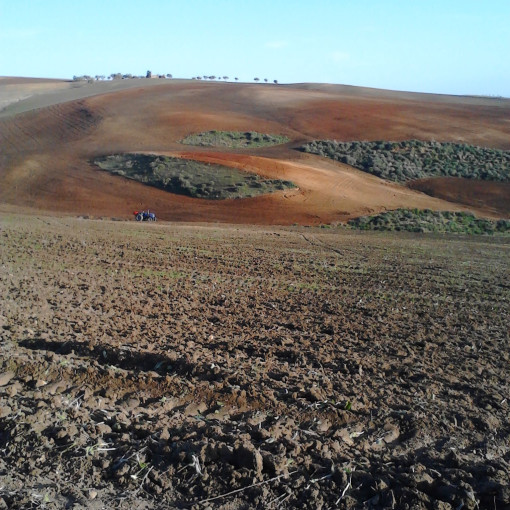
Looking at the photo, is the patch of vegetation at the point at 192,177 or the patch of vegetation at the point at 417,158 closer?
the patch of vegetation at the point at 192,177

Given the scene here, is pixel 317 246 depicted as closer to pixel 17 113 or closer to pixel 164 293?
pixel 164 293

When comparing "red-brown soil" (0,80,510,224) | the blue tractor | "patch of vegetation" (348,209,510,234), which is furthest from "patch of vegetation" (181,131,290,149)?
"patch of vegetation" (348,209,510,234)

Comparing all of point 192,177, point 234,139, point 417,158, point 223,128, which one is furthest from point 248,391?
point 223,128

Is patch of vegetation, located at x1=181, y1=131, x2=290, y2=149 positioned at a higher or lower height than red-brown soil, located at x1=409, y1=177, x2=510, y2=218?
higher

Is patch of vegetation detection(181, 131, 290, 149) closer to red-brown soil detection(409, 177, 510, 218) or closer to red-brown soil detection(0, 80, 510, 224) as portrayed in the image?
red-brown soil detection(0, 80, 510, 224)

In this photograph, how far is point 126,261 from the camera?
50.8 feet

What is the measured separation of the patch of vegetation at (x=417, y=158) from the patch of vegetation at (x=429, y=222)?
26.2ft

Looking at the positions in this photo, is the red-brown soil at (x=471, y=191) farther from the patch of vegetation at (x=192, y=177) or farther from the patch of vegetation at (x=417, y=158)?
the patch of vegetation at (x=192, y=177)

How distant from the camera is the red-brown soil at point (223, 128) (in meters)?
31.3

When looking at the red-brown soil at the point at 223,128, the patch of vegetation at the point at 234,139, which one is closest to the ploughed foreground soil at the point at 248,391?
the red-brown soil at the point at 223,128

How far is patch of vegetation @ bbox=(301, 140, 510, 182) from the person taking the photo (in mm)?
38844

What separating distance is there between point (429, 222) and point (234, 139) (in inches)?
717

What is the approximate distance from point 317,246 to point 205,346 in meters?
12.6

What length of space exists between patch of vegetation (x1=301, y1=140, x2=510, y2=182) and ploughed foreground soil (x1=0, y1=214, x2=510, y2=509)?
26.5 meters
